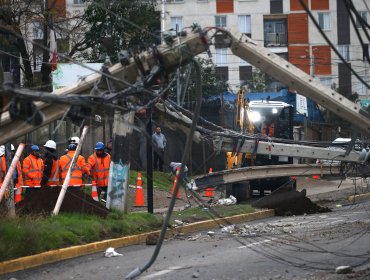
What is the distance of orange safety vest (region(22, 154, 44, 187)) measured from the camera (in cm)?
1714

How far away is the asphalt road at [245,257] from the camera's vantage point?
1065cm

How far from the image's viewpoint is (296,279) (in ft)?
32.4

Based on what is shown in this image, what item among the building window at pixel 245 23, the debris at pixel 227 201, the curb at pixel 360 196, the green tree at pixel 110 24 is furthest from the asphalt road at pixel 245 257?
the building window at pixel 245 23

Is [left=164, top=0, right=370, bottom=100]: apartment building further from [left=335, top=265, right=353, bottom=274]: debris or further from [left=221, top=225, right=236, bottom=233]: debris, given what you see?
[left=335, top=265, right=353, bottom=274]: debris

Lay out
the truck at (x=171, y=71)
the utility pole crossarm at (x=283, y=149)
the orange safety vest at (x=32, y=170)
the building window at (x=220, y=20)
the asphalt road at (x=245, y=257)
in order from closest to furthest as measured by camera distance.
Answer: the truck at (x=171, y=71) → the asphalt road at (x=245, y=257) → the orange safety vest at (x=32, y=170) → the utility pole crossarm at (x=283, y=149) → the building window at (x=220, y=20)

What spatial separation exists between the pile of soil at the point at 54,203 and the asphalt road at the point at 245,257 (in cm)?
156

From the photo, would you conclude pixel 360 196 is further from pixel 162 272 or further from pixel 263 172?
pixel 162 272

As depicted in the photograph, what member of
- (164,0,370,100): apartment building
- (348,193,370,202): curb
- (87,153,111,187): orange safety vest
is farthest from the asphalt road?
(164,0,370,100): apartment building

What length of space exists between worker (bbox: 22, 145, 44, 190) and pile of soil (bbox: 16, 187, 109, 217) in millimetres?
2057

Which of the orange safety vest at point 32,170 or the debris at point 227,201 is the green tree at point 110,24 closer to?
the debris at point 227,201

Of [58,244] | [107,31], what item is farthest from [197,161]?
[58,244]

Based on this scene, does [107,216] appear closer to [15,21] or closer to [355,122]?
[355,122]

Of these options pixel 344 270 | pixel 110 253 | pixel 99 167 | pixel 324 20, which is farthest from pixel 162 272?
pixel 324 20

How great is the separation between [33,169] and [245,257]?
22.7 feet
